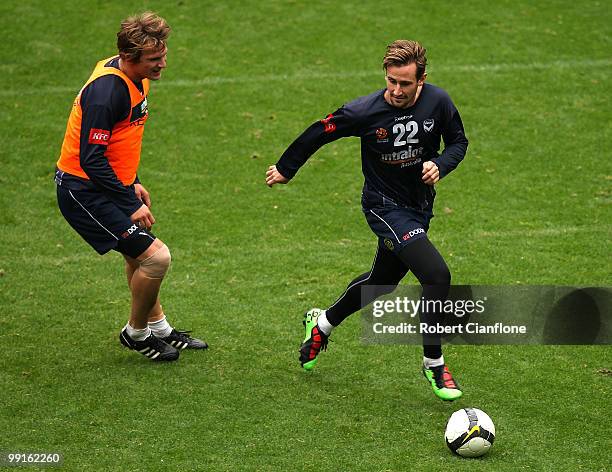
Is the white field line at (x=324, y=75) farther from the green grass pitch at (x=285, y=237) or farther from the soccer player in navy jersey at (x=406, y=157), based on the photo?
the soccer player in navy jersey at (x=406, y=157)

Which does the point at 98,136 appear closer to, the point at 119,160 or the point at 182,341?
the point at 119,160

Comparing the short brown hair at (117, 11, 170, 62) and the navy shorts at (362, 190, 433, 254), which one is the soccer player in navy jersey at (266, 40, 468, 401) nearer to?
the navy shorts at (362, 190, 433, 254)

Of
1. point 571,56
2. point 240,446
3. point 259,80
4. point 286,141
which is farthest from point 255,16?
point 240,446

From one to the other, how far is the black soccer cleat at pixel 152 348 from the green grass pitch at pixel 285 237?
16 centimetres

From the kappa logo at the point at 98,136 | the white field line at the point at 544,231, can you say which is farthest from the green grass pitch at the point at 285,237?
the kappa logo at the point at 98,136

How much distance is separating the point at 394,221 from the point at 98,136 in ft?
6.32

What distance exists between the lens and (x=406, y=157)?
6367 millimetres

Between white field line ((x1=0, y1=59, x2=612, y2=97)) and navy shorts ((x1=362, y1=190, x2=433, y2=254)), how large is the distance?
595cm

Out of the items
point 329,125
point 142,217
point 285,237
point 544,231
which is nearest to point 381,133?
point 329,125

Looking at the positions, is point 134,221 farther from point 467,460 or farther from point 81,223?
point 467,460

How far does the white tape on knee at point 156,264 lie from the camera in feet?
21.8

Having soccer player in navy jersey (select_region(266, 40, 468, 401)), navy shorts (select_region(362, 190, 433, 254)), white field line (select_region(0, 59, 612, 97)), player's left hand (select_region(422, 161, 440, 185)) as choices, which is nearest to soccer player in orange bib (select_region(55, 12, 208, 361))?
soccer player in navy jersey (select_region(266, 40, 468, 401))

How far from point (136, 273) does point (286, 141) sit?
450 cm

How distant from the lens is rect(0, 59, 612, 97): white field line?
12039mm
